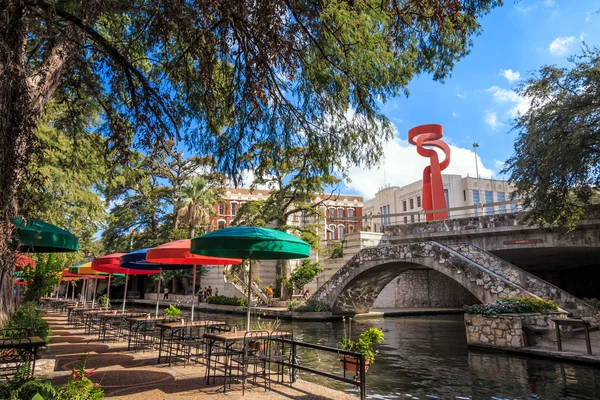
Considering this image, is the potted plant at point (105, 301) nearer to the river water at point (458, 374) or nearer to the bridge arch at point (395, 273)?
the river water at point (458, 374)

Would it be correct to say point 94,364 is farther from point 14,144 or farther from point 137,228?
point 137,228

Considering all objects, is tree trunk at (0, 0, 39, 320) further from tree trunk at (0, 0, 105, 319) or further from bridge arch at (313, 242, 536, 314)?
bridge arch at (313, 242, 536, 314)

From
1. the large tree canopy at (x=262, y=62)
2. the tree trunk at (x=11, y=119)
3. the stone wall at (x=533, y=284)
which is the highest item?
the large tree canopy at (x=262, y=62)

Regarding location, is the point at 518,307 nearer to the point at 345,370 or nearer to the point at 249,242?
the point at 345,370

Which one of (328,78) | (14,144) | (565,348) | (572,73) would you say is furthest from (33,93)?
(572,73)

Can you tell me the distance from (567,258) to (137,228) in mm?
34434

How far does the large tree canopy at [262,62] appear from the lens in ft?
18.7

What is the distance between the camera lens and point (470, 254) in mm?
16953

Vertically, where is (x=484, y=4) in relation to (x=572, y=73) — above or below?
below

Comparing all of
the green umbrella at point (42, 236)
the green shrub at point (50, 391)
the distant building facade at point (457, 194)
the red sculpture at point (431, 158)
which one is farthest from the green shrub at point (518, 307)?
the distant building facade at point (457, 194)

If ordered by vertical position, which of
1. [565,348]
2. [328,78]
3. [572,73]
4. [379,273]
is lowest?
[565,348]

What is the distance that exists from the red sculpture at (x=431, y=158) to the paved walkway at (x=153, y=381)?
946 inches

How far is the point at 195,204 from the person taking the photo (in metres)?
34.0

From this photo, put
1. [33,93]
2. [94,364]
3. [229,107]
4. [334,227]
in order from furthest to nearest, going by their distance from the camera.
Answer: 1. [334,227]
2. [94,364]
3. [229,107]
4. [33,93]
